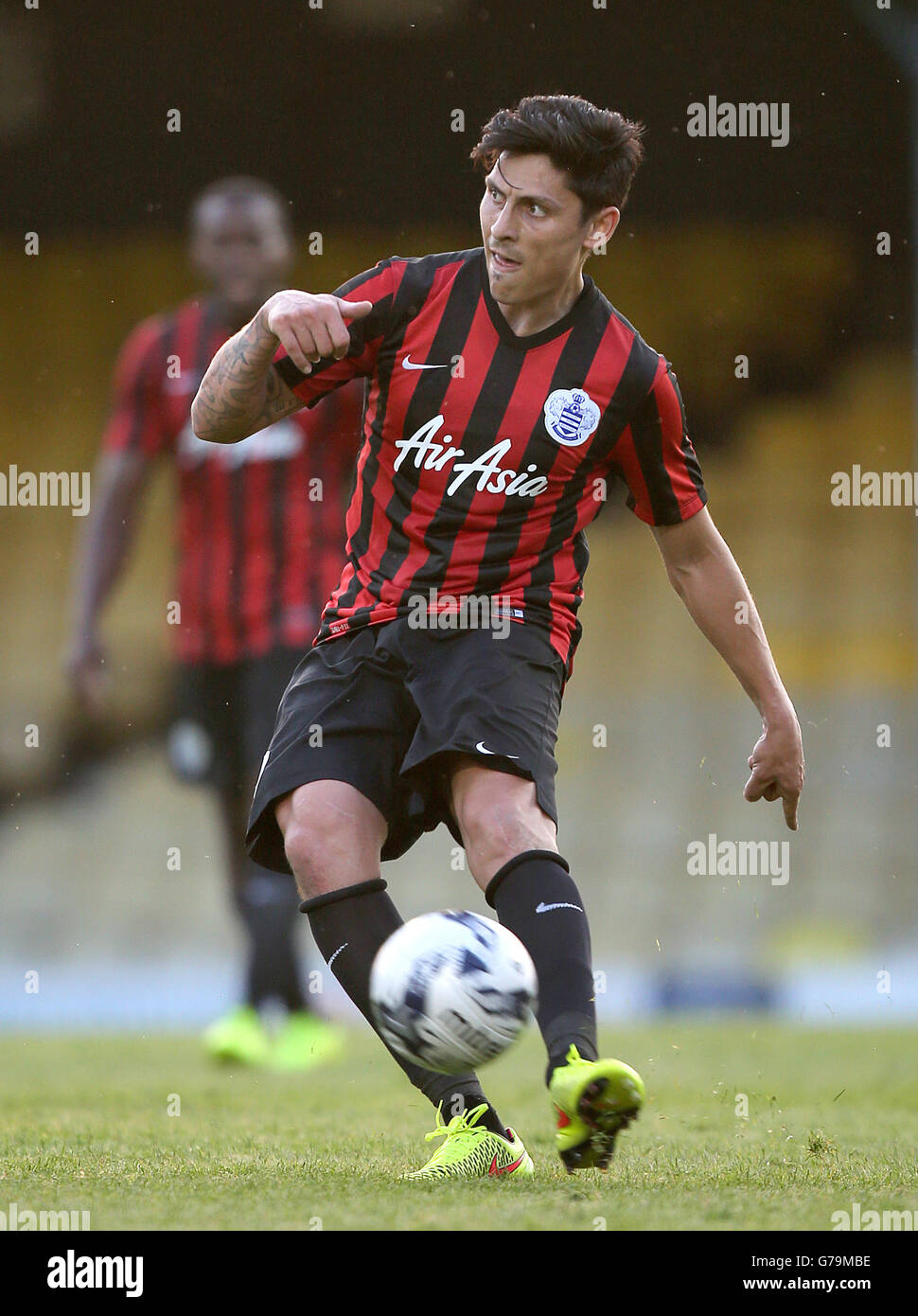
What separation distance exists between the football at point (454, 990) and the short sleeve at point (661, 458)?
0.94 m

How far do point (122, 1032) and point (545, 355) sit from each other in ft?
16.3

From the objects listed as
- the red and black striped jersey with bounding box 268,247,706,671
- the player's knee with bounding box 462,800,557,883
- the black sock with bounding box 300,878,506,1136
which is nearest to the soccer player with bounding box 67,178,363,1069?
the red and black striped jersey with bounding box 268,247,706,671

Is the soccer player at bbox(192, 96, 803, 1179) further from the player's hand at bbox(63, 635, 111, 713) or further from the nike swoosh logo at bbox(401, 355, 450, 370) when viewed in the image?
the player's hand at bbox(63, 635, 111, 713)

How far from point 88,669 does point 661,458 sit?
8.73 ft

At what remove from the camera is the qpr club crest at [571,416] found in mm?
3223

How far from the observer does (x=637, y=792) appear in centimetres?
1173

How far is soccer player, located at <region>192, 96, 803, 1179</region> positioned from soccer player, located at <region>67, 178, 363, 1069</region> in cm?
217

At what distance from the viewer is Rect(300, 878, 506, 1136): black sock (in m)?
3.04

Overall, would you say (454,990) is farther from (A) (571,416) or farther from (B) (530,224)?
(B) (530,224)

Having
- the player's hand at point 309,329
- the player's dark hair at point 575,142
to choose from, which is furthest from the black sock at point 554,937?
the player's dark hair at point 575,142

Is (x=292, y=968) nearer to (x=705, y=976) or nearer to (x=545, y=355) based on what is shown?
(x=545, y=355)

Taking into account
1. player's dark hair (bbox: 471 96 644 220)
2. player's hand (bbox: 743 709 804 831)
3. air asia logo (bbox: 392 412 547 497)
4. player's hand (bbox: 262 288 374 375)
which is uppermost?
player's dark hair (bbox: 471 96 644 220)

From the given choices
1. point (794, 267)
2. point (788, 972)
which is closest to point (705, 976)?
point (788, 972)

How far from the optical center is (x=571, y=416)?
10.6 feet
